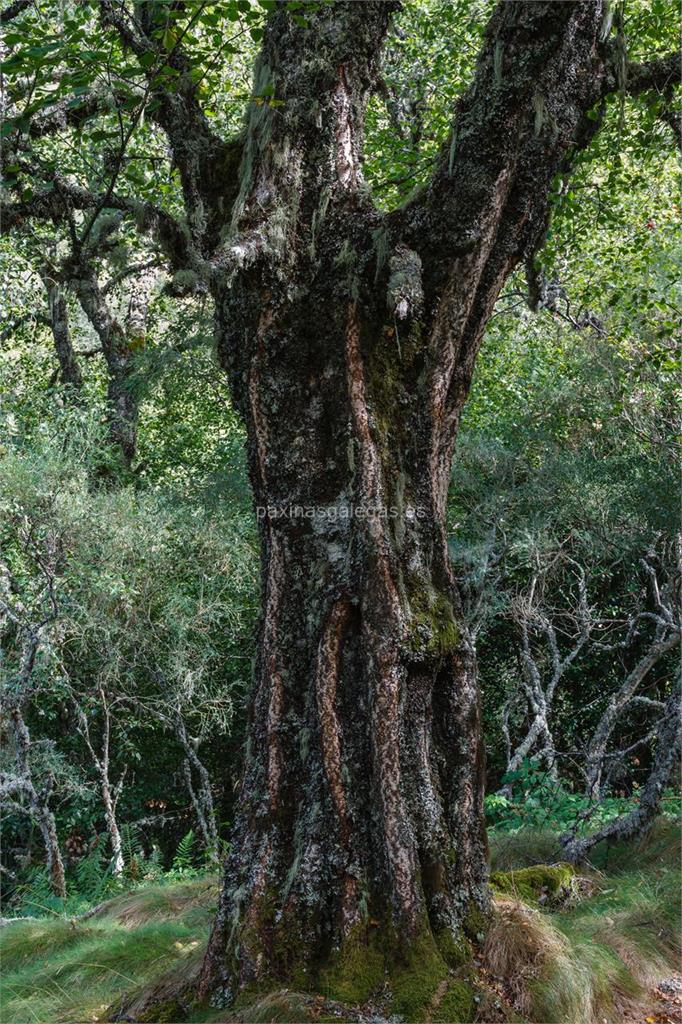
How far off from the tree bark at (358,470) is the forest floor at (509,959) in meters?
0.19

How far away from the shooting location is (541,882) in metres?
4.34

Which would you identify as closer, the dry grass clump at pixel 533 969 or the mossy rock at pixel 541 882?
the dry grass clump at pixel 533 969

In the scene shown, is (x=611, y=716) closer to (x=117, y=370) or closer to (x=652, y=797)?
(x=652, y=797)

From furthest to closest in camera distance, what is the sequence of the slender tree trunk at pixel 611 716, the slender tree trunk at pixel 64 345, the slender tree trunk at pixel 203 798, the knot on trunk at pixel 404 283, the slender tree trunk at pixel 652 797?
the slender tree trunk at pixel 64 345 < the slender tree trunk at pixel 203 798 < the slender tree trunk at pixel 611 716 < the slender tree trunk at pixel 652 797 < the knot on trunk at pixel 404 283

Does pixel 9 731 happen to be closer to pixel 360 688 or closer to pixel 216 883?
pixel 216 883

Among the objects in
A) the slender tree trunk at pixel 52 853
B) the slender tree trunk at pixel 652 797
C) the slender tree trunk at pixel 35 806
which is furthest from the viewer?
the slender tree trunk at pixel 52 853

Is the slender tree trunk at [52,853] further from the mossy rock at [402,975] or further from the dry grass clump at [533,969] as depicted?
the dry grass clump at [533,969]

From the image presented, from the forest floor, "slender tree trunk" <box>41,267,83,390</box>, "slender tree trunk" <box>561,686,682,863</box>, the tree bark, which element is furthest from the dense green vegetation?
the tree bark

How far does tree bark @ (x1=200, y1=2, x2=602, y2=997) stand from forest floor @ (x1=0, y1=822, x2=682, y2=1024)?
0.62ft

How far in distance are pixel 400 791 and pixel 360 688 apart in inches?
15.7

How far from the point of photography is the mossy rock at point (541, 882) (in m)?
4.09

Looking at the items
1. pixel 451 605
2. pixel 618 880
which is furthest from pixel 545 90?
pixel 618 880

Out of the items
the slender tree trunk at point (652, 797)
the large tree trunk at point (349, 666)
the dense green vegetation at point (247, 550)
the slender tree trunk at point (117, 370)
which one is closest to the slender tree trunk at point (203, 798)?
the dense green vegetation at point (247, 550)

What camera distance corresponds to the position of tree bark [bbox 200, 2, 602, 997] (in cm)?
314
